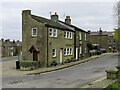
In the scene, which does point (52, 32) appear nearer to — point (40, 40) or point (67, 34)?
point (40, 40)

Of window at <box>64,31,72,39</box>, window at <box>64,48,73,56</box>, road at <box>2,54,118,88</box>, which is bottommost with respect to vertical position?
road at <box>2,54,118,88</box>

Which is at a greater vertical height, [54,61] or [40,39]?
[40,39]

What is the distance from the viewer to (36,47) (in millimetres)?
34094

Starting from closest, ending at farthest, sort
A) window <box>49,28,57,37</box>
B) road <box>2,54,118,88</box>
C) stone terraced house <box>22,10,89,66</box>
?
road <box>2,54,118,88</box> → stone terraced house <box>22,10,89,66</box> → window <box>49,28,57,37</box>

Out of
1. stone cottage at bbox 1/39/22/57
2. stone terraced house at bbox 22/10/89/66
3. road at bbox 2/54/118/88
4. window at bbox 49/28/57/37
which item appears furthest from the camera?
stone cottage at bbox 1/39/22/57

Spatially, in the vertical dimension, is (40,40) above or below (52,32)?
below

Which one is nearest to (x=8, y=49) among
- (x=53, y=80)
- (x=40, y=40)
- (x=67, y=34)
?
(x=67, y=34)

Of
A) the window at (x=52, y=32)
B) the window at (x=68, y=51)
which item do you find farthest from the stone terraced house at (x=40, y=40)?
the window at (x=68, y=51)

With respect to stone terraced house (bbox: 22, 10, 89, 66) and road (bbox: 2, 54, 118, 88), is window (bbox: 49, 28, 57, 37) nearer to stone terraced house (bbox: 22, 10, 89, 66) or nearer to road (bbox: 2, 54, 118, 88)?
stone terraced house (bbox: 22, 10, 89, 66)

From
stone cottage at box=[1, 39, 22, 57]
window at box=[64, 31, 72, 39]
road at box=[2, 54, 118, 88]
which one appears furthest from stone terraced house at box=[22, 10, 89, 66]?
stone cottage at box=[1, 39, 22, 57]

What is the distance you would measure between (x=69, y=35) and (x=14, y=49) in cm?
4881

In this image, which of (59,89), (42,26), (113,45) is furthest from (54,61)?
(113,45)

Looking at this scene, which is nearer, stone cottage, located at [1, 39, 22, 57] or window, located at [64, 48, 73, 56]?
window, located at [64, 48, 73, 56]

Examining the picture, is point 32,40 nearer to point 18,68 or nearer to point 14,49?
point 18,68
